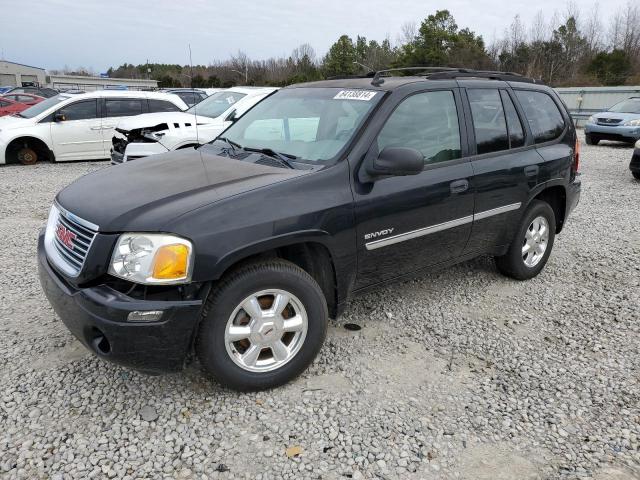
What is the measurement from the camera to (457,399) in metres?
3.00

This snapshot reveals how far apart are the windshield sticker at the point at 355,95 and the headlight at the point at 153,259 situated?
1725 mm

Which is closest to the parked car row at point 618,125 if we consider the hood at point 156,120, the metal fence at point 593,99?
the metal fence at point 593,99

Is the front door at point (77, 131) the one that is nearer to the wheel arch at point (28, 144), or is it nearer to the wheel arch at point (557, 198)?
the wheel arch at point (28, 144)

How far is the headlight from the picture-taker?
2533mm

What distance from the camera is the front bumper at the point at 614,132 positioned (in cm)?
1499

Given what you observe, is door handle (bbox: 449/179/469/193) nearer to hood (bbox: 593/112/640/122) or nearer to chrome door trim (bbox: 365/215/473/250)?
chrome door trim (bbox: 365/215/473/250)

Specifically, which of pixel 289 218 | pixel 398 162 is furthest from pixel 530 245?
pixel 289 218

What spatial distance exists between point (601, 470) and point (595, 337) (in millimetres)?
1529

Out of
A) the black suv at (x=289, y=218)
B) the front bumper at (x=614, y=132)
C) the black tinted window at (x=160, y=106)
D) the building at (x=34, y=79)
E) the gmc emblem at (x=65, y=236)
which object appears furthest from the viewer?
the building at (x=34, y=79)

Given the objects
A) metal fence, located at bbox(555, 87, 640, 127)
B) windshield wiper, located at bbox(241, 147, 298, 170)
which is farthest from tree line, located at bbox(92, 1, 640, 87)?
windshield wiper, located at bbox(241, 147, 298, 170)

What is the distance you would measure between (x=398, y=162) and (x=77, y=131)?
32.6ft

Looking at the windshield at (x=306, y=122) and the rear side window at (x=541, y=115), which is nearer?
the windshield at (x=306, y=122)

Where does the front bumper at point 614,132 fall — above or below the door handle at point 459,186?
above

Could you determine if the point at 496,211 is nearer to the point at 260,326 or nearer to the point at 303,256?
the point at 303,256
